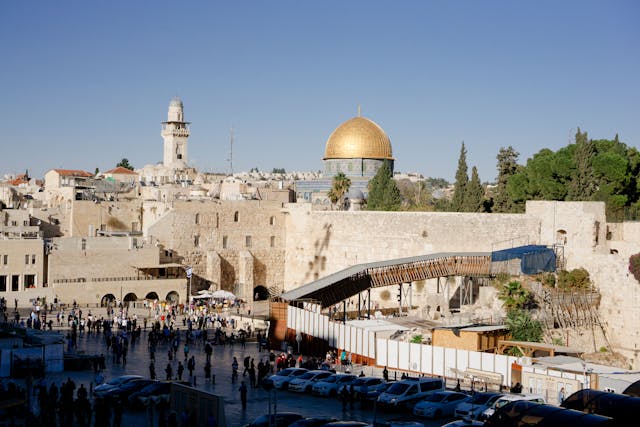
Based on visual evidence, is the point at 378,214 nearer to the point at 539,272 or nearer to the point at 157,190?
the point at 539,272

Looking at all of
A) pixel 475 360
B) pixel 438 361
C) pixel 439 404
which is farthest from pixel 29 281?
pixel 439 404

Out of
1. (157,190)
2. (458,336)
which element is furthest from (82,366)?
(157,190)

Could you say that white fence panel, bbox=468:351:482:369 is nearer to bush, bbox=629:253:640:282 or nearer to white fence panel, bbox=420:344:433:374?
white fence panel, bbox=420:344:433:374

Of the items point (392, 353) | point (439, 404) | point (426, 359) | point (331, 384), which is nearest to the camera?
point (439, 404)

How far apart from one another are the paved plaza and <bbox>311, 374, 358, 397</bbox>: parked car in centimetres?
17

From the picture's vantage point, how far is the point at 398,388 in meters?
16.3

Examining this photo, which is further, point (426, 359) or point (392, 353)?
point (392, 353)

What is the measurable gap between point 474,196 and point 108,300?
53.2 ft

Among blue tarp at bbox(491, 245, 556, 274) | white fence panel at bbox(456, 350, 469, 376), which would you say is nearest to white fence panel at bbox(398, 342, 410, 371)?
white fence panel at bbox(456, 350, 469, 376)

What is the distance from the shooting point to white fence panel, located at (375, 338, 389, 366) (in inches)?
827

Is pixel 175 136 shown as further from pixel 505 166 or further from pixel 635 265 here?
pixel 635 265

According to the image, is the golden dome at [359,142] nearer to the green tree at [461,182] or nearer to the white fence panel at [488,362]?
the green tree at [461,182]

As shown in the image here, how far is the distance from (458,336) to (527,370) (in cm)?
414

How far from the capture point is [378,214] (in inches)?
1401
